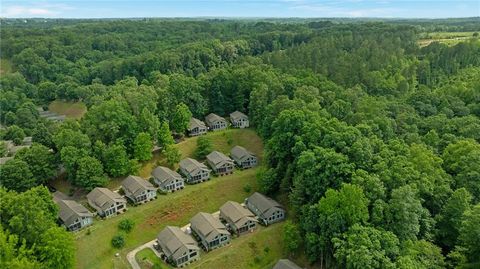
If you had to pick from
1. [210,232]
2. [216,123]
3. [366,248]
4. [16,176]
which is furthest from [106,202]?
[366,248]

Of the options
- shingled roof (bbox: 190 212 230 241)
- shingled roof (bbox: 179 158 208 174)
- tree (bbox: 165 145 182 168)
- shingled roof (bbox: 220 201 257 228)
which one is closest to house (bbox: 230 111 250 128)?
shingled roof (bbox: 179 158 208 174)

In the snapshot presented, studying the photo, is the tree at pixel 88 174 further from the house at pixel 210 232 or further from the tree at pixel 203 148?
the tree at pixel 203 148

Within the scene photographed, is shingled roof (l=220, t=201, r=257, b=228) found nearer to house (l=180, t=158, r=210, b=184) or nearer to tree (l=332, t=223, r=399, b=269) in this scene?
house (l=180, t=158, r=210, b=184)

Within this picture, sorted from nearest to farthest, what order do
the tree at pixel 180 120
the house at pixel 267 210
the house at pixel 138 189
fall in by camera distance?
the house at pixel 267 210 < the house at pixel 138 189 < the tree at pixel 180 120

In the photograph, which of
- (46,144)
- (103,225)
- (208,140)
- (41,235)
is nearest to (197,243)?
(103,225)

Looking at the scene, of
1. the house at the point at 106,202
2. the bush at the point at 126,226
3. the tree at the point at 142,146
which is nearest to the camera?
the bush at the point at 126,226

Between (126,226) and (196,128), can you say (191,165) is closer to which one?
(196,128)

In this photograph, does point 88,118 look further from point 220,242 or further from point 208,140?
point 220,242

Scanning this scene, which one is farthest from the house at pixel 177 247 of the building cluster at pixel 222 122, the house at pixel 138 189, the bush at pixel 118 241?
the building cluster at pixel 222 122
